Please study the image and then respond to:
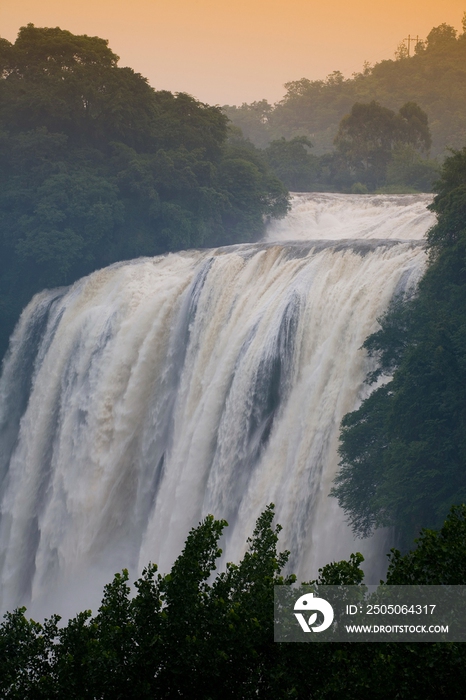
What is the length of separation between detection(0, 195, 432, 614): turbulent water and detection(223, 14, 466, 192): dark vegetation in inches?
635

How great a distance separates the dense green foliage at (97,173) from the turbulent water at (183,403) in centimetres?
352

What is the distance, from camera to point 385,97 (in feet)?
239

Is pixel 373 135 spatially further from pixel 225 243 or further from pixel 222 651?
pixel 222 651

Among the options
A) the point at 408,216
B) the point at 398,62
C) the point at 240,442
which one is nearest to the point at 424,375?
the point at 240,442

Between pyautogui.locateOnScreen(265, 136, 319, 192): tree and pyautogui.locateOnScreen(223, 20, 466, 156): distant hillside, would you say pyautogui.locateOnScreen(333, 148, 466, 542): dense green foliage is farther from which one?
pyautogui.locateOnScreen(223, 20, 466, 156): distant hillside

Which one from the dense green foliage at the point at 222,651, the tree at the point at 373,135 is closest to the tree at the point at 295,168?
the tree at the point at 373,135

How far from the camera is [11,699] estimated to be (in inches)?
393

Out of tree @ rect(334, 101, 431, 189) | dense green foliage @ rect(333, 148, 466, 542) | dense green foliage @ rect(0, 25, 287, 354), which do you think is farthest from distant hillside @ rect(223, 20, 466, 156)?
dense green foliage @ rect(333, 148, 466, 542)

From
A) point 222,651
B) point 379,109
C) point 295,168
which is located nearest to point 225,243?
point 295,168

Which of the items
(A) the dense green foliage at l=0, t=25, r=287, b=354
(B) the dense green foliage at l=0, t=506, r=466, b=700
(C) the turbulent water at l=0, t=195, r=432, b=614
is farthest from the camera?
(A) the dense green foliage at l=0, t=25, r=287, b=354

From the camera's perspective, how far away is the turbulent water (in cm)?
1875

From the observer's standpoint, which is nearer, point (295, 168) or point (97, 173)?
point (97, 173)

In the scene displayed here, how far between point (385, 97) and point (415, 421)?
60.6m

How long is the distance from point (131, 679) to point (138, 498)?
14395mm
